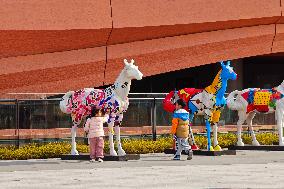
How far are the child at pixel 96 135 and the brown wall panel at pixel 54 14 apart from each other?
13.1 m

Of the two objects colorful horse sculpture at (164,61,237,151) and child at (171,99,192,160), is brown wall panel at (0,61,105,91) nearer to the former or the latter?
colorful horse sculpture at (164,61,237,151)

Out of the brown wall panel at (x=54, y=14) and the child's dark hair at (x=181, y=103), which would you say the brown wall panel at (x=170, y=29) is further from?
the child's dark hair at (x=181, y=103)

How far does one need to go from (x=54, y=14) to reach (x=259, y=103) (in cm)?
1168

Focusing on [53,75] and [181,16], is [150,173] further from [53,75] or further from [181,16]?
[181,16]

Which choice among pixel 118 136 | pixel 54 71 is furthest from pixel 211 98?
pixel 54 71

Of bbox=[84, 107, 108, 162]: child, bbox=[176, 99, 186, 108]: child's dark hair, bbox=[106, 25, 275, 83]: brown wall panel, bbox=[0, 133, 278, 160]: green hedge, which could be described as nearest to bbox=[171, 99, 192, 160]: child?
bbox=[176, 99, 186, 108]: child's dark hair

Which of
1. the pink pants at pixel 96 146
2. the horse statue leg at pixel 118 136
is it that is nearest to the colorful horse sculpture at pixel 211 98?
the horse statue leg at pixel 118 136

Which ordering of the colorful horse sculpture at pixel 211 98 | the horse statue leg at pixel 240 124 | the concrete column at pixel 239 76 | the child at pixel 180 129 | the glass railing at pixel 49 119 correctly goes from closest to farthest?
1. the child at pixel 180 129
2. the colorful horse sculpture at pixel 211 98
3. the glass railing at pixel 49 119
4. the horse statue leg at pixel 240 124
5. the concrete column at pixel 239 76

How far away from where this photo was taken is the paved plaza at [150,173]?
15289 mm

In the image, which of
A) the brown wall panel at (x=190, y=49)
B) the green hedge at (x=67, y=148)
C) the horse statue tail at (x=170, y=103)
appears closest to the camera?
the green hedge at (x=67, y=148)

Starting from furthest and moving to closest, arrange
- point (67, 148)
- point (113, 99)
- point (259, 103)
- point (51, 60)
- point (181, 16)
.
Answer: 1. point (181, 16)
2. point (51, 60)
3. point (259, 103)
4. point (67, 148)
5. point (113, 99)

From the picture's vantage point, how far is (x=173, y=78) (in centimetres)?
5509

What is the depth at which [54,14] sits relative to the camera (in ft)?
118

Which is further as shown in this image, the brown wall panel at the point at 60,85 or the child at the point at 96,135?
the brown wall panel at the point at 60,85
